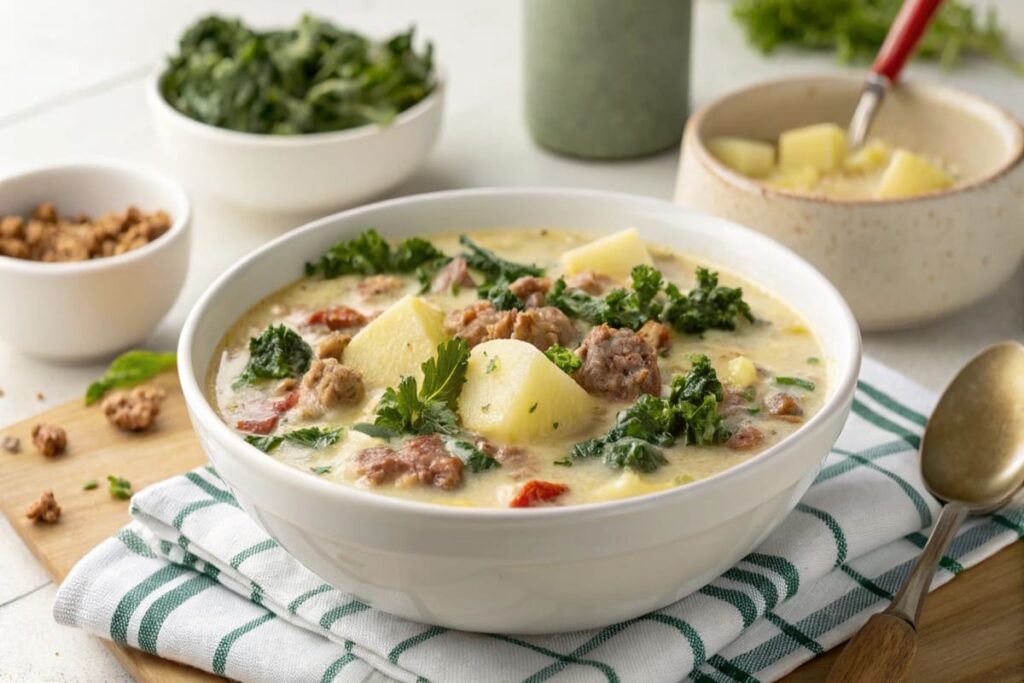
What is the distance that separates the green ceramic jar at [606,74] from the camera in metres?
5.54

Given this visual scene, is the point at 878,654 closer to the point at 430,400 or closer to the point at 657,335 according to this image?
the point at 657,335

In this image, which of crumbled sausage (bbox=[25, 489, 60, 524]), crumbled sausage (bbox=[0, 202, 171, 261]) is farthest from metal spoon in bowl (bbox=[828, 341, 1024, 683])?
crumbled sausage (bbox=[0, 202, 171, 261])

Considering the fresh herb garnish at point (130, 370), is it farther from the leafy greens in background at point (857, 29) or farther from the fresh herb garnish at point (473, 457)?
the leafy greens in background at point (857, 29)

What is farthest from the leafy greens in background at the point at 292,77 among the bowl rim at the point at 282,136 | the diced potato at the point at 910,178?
the diced potato at the point at 910,178

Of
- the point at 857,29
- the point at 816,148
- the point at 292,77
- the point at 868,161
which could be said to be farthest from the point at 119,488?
the point at 857,29

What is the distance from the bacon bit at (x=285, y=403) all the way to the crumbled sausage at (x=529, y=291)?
25.6 inches

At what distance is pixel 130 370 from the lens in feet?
13.5

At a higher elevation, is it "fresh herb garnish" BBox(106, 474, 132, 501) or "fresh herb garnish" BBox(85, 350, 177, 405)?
"fresh herb garnish" BBox(106, 474, 132, 501)

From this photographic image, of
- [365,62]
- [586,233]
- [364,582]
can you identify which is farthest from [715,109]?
[364,582]

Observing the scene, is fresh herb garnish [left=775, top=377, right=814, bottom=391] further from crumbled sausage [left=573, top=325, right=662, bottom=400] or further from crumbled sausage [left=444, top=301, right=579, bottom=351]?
crumbled sausage [left=444, top=301, right=579, bottom=351]

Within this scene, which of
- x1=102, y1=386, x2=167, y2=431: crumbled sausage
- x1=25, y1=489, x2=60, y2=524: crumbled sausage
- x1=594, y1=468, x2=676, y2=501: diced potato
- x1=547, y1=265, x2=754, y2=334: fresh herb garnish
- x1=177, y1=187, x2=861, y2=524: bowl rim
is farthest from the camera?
x1=102, y1=386, x2=167, y2=431: crumbled sausage

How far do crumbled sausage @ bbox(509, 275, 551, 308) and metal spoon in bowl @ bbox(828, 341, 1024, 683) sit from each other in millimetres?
1117

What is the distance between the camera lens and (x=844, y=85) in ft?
16.9

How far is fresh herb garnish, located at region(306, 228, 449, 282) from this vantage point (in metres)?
3.71
